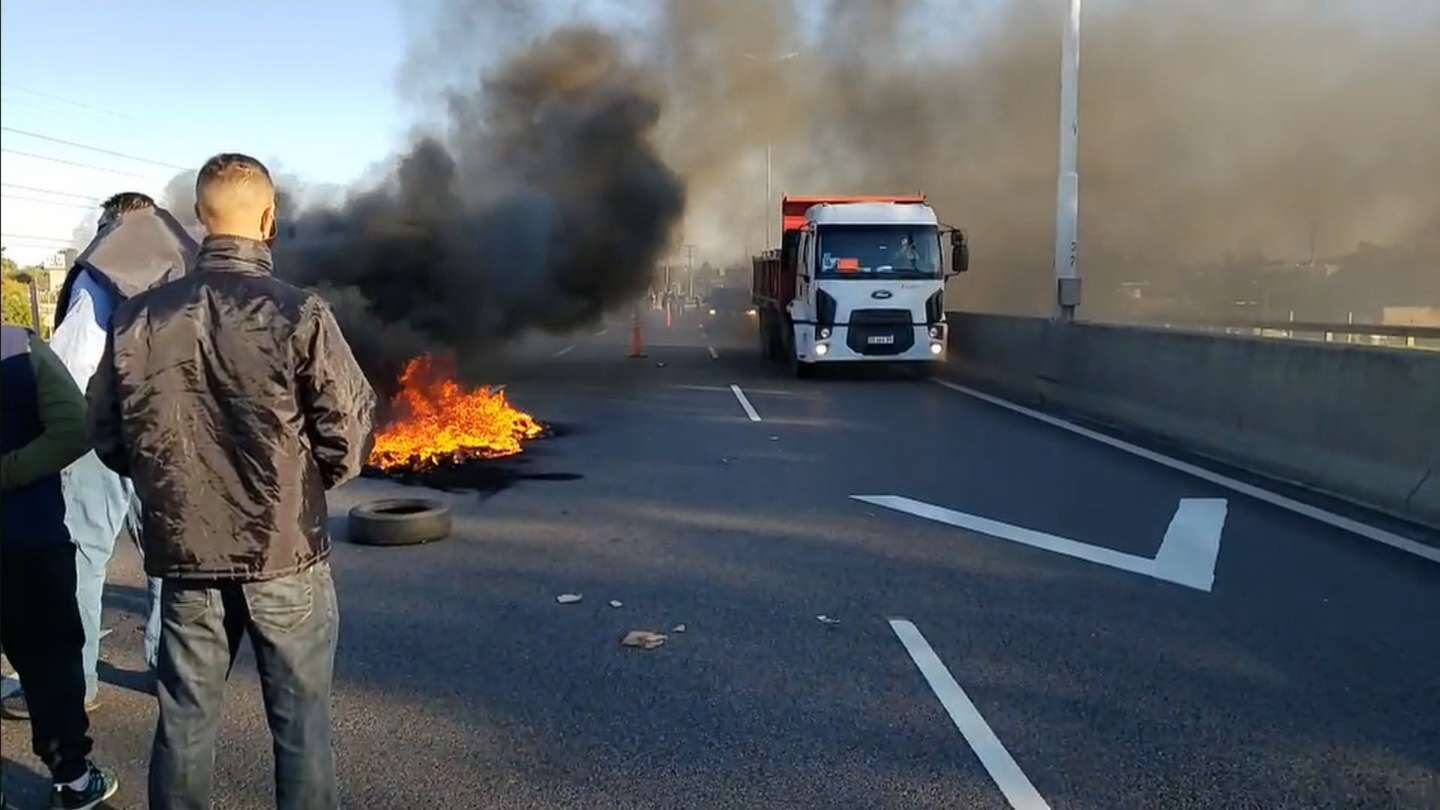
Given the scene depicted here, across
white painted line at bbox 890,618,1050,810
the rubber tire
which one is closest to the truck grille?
the rubber tire

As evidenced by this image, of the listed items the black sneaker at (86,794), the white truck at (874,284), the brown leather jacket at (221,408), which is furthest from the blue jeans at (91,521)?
the white truck at (874,284)

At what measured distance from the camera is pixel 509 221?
1612cm

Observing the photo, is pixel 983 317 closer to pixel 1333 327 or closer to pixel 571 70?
pixel 1333 327

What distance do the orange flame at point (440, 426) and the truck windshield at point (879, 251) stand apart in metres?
6.87

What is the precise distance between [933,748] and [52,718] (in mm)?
2750

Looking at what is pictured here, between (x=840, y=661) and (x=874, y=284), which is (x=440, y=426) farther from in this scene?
(x=874, y=284)

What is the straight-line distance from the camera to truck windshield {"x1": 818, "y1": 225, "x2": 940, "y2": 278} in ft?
60.2

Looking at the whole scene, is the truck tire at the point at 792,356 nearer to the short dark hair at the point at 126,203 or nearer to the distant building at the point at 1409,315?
the short dark hair at the point at 126,203

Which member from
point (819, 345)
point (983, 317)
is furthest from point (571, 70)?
point (983, 317)

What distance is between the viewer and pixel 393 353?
1286 cm

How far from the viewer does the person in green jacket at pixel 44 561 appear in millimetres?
3281

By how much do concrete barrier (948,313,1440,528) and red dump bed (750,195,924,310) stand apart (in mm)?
6227

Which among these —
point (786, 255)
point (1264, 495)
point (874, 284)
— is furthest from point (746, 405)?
point (1264, 495)

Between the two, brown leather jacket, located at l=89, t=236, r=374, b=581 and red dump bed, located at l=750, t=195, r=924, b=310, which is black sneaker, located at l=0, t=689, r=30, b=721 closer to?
brown leather jacket, located at l=89, t=236, r=374, b=581
